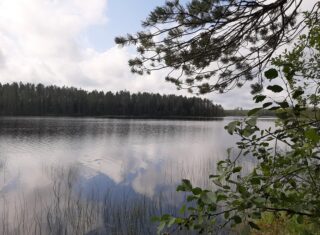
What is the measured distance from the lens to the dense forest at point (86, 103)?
9688 centimetres

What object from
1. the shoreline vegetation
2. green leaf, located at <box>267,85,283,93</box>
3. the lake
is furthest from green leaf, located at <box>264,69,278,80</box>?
the shoreline vegetation

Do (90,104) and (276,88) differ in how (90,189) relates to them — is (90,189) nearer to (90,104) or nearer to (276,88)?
(276,88)

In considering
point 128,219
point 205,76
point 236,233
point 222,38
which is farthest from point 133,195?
point 222,38

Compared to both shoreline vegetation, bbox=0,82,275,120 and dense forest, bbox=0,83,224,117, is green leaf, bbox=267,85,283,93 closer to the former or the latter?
shoreline vegetation, bbox=0,82,275,120

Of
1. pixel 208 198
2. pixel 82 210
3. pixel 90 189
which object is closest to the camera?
pixel 208 198

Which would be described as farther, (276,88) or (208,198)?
(208,198)

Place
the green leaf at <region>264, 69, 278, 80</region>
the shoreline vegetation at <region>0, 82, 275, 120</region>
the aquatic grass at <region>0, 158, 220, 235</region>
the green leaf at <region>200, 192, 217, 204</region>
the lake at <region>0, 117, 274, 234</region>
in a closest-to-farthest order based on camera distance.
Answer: the green leaf at <region>264, 69, 278, 80</region> → the green leaf at <region>200, 192, 217, 204</region> → the aquatic grass at <region>0, 158, 220, 235</region> → the lake at <region>0, 117, 274, 234</region> → the shoreline vegetation at <region>0, 82, 275, 120</region>

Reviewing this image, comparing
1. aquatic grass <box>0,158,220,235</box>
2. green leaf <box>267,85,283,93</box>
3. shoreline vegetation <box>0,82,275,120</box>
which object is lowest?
aquatic grass <box>0,158,220,235</box>

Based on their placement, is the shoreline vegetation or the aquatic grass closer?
the aquatic grass

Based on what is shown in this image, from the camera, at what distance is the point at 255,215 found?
1.42 m

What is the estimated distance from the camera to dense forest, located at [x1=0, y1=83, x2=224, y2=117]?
9688cm

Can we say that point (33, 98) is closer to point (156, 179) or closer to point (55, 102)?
point (55, 102)

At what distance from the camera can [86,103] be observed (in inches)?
4144

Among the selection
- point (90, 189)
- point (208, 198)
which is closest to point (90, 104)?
point (90, 189)
